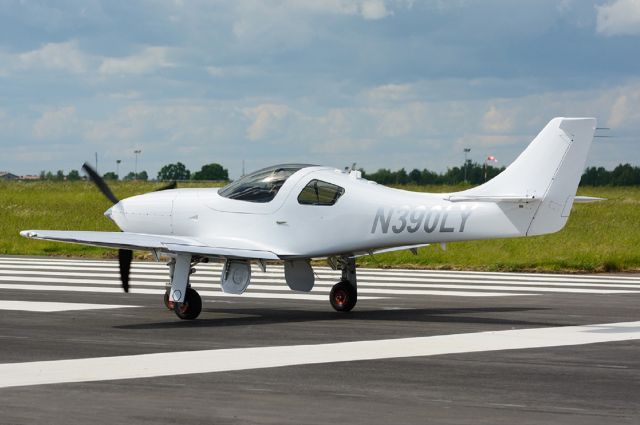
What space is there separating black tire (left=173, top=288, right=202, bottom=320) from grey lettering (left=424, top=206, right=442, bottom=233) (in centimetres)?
386

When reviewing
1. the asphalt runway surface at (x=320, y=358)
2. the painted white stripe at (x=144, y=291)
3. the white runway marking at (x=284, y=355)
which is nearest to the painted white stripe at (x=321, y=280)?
the asphalt runway surface at (x=320, y=358)

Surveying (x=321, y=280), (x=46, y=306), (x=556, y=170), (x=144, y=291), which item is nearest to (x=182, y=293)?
(x=46, y=306)

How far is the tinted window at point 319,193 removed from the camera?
18.0 metres

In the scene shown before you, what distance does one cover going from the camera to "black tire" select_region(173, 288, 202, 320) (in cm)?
1786

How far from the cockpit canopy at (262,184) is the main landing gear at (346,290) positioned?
5.54 ft

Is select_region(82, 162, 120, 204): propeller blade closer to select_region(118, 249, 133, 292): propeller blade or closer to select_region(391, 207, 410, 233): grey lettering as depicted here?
select_region(118, 249, 133, 292): propeller blade

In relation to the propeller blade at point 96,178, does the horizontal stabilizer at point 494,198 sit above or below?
below

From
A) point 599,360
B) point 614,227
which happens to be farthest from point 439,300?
point 614,227

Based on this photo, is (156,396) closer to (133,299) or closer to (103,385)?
(103,385)

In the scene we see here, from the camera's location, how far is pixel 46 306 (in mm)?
19938

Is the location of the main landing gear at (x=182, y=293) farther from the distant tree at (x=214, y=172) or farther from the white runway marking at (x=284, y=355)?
the distant tree at (x=214, y=172)

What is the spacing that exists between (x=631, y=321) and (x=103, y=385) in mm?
9605

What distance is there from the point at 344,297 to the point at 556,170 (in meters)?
4.44

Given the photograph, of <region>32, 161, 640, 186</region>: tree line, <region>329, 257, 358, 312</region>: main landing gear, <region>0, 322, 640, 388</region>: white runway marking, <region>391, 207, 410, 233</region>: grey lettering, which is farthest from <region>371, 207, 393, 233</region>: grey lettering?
<region>32, 161, 640, 186</region>: tree line
